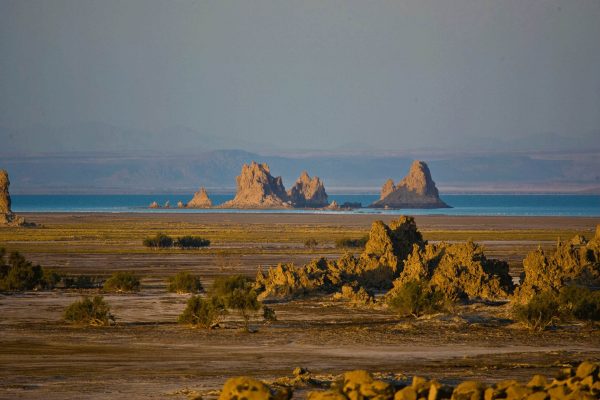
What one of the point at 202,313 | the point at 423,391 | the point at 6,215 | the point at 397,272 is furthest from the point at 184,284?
the point at 6,215

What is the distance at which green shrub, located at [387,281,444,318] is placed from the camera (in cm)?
3186

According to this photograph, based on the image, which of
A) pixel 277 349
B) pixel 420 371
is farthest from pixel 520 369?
pixel 277 349

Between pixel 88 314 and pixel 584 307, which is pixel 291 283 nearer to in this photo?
pixel 88 314

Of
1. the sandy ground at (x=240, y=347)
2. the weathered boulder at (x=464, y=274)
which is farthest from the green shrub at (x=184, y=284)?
the weathered boulder at (x=464, y=274)

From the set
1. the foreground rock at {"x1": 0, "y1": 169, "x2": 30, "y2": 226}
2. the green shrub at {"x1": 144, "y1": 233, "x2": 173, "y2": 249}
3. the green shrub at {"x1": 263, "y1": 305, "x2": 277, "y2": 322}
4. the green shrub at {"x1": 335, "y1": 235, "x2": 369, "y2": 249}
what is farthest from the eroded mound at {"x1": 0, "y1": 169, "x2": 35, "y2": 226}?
the green shrub at {"x1": 263, "y1": 305, "x2": 277, "y2": 322}

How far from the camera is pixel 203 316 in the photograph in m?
29.1

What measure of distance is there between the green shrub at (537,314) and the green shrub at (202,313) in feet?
26.1

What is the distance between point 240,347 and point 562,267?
1481cm

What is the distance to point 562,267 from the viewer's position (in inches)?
1436

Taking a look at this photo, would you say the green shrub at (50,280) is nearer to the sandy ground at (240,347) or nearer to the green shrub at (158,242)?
the sandy ground at (240,347)

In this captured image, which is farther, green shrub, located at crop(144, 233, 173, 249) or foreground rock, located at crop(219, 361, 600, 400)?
green shrub, located at crop(144, 233, 173, 249)

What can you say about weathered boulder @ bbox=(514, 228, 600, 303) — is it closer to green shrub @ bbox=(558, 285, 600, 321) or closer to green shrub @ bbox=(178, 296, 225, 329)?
green shrub @ bbox=(558, 285, 600, 321)

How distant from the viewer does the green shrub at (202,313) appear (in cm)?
2911

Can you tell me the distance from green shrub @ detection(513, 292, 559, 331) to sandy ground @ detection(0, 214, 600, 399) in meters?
0.32
